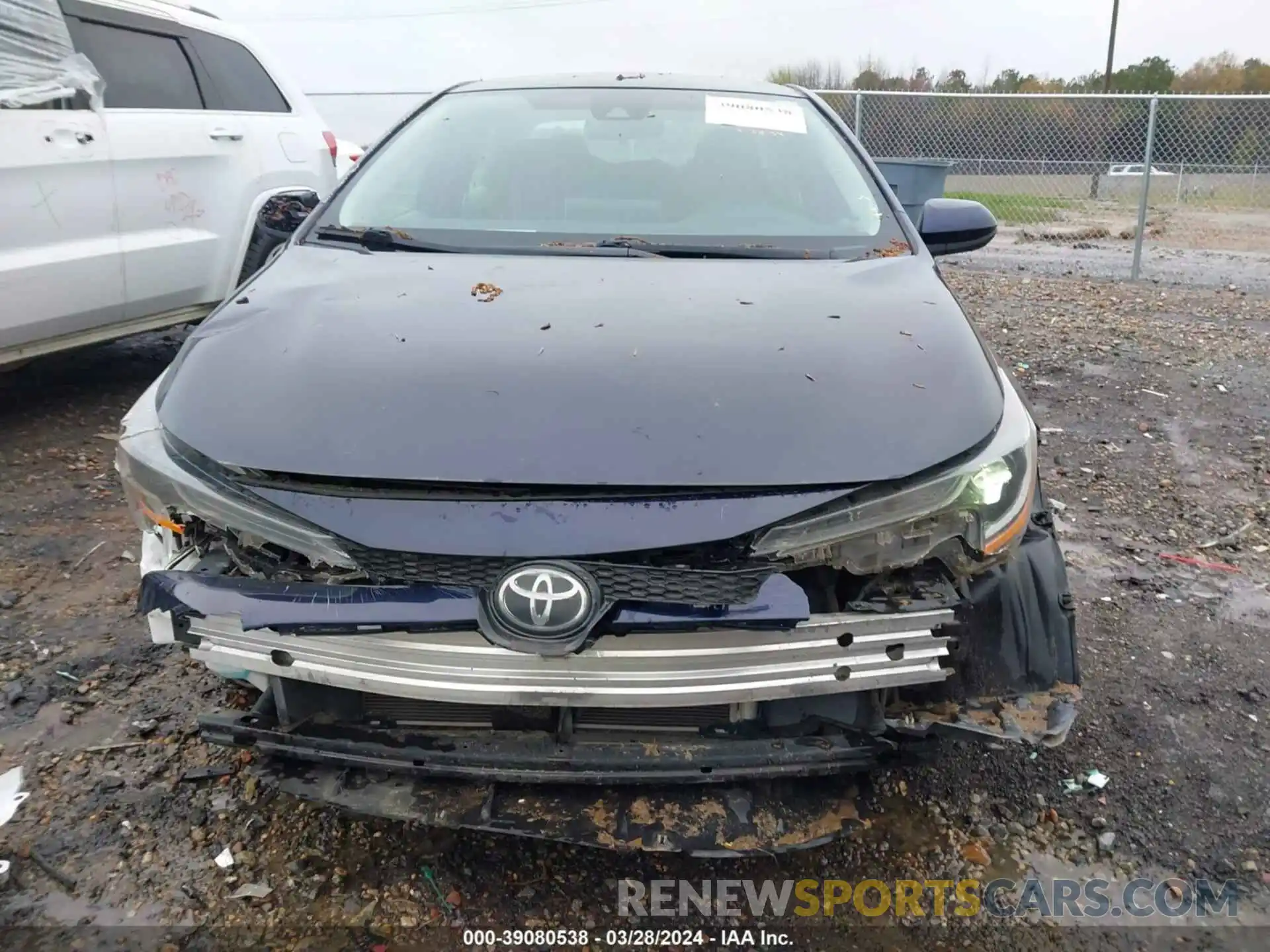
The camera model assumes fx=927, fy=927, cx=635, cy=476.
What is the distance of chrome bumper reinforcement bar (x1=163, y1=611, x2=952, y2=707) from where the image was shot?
1500 mm

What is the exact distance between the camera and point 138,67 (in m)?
4.27

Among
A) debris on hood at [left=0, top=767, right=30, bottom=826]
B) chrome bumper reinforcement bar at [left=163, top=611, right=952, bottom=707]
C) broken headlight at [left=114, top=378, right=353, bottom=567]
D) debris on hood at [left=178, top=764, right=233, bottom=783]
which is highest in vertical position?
broken headlight at [left=114, top=378, right=353, bottom=567]

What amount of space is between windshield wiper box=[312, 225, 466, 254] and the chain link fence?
323 inches

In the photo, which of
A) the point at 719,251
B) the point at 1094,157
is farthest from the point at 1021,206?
the point at 719,251

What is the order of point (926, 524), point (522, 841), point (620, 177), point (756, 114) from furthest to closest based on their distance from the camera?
point (756, 114) → point (620, 177) → point (522, 841) → point (926, 524)

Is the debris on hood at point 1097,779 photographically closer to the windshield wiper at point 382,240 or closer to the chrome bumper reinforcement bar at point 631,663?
the chrome bumper reinforcement bar at point 631,663

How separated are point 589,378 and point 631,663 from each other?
535mm

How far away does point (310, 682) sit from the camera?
1.62m

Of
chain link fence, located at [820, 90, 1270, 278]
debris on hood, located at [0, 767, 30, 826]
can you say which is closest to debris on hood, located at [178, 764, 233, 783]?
debris on hood, located at [0, 767, 30, 826]

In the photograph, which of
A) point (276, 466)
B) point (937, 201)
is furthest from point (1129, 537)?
point (276, 466)

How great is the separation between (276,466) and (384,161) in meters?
1.58

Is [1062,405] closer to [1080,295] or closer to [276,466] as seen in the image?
[1080,295]

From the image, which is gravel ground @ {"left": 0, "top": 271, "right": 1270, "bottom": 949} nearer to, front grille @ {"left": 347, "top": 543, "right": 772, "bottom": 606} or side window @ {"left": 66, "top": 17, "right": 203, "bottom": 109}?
front grille @ {"left": 347, "top": 543, "right": 772, "bottom": 606}

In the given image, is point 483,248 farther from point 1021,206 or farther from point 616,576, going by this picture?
point 1021,206
